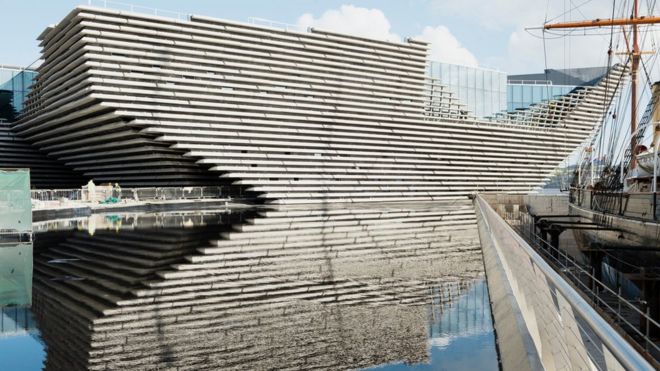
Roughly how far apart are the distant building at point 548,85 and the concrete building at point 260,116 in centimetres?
1478

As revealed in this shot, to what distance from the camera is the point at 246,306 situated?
338 inches

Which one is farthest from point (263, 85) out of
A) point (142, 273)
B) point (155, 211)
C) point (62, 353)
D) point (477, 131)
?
point (62, 353)

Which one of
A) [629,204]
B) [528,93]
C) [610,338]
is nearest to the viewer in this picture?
[610,338]

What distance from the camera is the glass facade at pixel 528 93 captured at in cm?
6762

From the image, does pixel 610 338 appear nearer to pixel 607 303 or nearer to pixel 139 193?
pixel 607 303

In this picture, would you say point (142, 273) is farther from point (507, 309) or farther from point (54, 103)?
point (54, 103)

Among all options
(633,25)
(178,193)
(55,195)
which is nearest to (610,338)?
(633,25)

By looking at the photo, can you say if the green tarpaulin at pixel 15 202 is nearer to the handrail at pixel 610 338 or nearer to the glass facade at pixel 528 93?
the handrail at pixel 610 338

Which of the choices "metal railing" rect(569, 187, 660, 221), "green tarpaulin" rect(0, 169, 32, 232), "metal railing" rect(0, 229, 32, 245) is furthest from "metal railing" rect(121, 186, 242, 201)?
"metal railing" rect(569, 187, 660, 221)

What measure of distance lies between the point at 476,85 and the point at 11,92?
140 ft

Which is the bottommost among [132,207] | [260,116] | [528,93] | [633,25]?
[132,207]

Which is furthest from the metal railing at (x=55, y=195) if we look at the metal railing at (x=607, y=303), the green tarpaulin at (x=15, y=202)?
the metal railing at (x=607, y=303)

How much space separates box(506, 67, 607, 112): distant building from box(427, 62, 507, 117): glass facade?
8.10 feet

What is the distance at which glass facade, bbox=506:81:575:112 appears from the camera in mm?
67625
